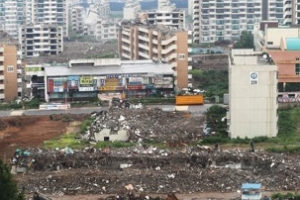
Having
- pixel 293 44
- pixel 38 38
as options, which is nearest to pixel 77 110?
pixel 293 44

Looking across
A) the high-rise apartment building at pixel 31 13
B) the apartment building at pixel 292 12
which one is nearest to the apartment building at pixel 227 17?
the apartment building at pixel 292 12

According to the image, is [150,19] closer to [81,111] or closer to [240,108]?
[81,111]

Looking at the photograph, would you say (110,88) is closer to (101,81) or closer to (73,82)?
(101,81)

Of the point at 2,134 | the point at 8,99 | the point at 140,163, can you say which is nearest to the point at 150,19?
the point at 8,99

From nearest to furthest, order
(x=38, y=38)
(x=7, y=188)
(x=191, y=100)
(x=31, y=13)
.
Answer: (x=7, y=188), (x=191, y=100), (x=38, y=38), (x=31, y=13)

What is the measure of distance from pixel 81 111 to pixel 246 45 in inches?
834

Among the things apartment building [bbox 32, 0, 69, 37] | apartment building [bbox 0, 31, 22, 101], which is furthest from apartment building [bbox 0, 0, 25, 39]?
apartment building [bbox 0, 31, 22, 101]

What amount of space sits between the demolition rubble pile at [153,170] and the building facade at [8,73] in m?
13.5

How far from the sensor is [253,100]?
26594 millimetres

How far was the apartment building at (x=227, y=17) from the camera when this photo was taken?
193 feet

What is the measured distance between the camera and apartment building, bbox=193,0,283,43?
58891 millimetres

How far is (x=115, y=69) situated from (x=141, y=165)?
14181 millimetres

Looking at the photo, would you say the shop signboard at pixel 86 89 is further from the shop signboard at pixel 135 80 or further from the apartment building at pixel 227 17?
the apartment building at pixel 227 17

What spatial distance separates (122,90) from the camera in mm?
36312
